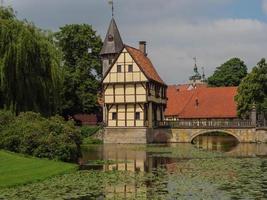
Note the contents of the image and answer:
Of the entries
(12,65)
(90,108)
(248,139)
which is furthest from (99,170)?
(90,108)

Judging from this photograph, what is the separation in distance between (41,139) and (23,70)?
34.9ft

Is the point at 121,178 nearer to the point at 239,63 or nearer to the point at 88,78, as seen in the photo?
the point at 88,78

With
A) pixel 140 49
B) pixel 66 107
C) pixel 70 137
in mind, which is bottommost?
pixel 70 137

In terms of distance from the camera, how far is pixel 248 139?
56.7m

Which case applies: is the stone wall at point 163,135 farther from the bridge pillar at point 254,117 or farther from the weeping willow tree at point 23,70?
the weeping willow tree at point 23,70

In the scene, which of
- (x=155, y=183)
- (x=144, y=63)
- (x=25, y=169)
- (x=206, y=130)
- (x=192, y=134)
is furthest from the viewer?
(x=144, y=63)

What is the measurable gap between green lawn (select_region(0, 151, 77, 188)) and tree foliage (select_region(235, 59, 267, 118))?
35.3 meters

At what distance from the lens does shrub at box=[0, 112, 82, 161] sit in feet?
95.3

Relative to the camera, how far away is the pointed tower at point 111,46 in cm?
6638

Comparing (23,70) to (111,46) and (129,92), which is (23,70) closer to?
(129,92)

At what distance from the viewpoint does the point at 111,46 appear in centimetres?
6688

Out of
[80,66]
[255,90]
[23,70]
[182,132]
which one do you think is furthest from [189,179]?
[80,66]

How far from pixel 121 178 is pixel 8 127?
34.9 ft

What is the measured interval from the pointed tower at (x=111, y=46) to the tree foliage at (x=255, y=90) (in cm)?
1660
